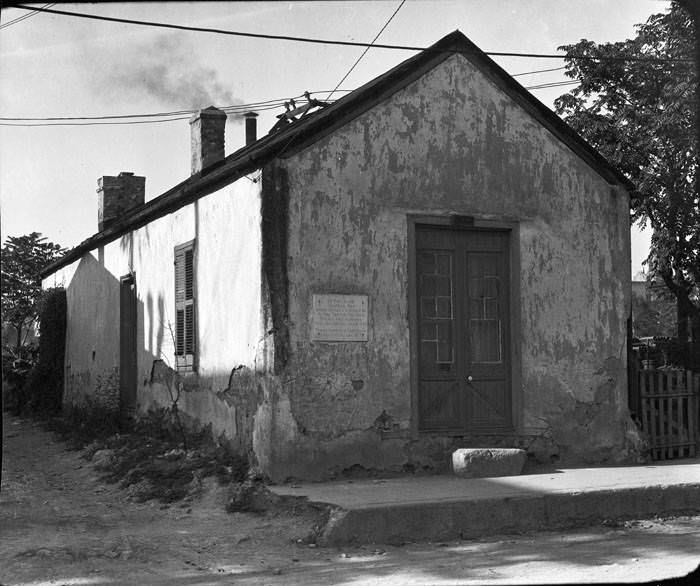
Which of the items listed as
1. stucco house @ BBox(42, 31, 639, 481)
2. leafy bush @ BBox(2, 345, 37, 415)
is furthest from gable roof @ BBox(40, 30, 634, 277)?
leafy bush @ BBox(2, 345, 37, 415)

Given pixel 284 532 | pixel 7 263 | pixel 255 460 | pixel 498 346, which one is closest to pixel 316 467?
pixel 255 460

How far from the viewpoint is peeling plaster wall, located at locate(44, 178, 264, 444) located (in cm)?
1027

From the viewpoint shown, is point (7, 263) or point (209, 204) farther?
point (7, 263)

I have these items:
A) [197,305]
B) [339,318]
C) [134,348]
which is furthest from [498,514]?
[134,348]

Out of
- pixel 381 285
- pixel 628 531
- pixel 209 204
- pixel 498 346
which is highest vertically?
pixel 209 204

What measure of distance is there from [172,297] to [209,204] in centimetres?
187

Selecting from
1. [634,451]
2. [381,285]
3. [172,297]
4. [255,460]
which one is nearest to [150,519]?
[255,460]

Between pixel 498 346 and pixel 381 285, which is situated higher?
pixel 381 285

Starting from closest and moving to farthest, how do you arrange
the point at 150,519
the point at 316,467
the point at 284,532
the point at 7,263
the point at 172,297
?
the point at 284,532, the point at 150,519, the point at 316,467, the point at 172,297, the point at 7,263

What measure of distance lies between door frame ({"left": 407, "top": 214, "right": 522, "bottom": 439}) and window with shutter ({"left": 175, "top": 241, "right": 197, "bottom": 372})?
306 centimetres

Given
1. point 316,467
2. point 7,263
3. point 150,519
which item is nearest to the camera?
point 150,519

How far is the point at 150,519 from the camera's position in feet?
29.6

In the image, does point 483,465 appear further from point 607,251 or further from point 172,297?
point 172,297

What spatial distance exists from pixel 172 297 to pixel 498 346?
461 cm
